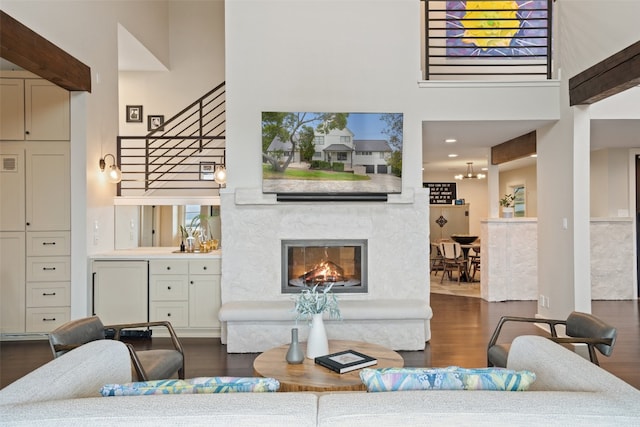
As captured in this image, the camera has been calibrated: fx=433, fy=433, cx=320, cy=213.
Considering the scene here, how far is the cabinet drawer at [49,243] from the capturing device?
4680mm

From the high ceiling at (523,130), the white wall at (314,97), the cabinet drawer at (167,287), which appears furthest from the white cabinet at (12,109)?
the high ceiling at (523,130)

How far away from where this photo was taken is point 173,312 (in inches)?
186

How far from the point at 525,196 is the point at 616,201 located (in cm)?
356

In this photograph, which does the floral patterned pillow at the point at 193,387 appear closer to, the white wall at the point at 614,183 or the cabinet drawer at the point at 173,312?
the cabinet drawer at the point at 173,312

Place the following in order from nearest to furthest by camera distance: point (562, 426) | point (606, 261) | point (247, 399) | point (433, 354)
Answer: point (562, 426)
point (247, 399)
point (433, 354)
point (606, 261)

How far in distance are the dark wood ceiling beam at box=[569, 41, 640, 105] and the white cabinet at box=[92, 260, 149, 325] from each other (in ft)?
15.9

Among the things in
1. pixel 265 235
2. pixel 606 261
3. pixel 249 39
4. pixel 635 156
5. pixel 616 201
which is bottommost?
pixel 606 261

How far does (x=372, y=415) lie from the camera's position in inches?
48.4

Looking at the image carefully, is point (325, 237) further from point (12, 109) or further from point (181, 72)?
point (181, 72)

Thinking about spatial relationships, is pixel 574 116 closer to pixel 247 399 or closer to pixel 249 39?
pixel 249 39

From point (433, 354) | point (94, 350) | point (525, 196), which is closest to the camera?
point (94, 350)

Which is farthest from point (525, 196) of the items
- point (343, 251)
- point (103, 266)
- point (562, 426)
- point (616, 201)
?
point (562, 426)

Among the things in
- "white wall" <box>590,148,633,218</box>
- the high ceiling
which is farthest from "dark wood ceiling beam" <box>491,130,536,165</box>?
"white wall" <box>590,148,633,218</box>

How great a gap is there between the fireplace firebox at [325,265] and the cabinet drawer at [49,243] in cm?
236
